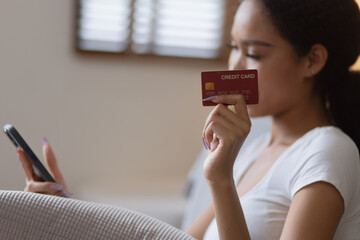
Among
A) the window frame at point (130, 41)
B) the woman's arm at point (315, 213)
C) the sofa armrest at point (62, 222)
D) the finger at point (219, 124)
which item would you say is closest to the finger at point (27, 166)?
the sofa armrest at point (62, 222)

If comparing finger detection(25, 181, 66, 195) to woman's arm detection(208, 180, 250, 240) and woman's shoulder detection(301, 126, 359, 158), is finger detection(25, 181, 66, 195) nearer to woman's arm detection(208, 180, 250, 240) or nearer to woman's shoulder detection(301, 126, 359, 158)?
woman's arm detection(208, 180, 250, 240)

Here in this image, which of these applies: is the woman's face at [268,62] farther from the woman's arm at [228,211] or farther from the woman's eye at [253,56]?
the woman's arm at [228,211]

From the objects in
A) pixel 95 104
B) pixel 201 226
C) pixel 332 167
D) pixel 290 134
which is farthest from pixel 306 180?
pixel 95 104

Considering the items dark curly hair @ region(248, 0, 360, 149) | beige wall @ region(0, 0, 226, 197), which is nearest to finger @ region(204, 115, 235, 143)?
dark curly hair @ region(248, 0, 360, 149)

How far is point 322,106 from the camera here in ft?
3.43

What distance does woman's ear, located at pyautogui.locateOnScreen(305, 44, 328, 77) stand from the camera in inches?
38.8

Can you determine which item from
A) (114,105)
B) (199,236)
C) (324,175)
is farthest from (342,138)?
(114,105)

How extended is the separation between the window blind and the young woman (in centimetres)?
135

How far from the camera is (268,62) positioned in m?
0.97

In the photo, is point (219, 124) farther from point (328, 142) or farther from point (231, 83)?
point (328, 142)

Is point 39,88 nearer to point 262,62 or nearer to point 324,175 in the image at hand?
point 262,62

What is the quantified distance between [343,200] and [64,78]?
1.72 metres

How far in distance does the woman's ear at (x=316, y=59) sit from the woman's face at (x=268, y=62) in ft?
0.04

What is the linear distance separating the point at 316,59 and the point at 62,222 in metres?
0.58
